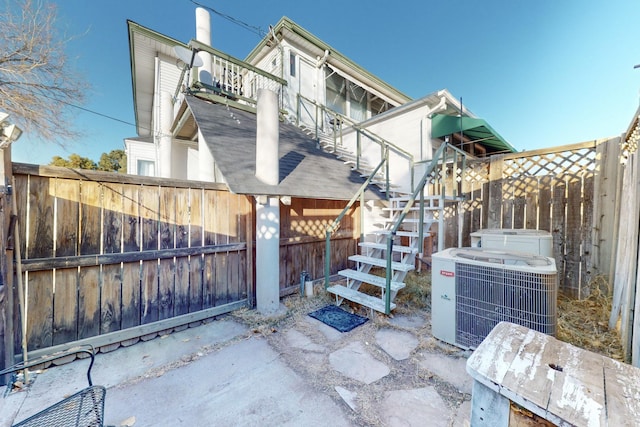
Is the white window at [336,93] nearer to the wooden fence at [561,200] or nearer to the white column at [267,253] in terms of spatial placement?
the wooden fence at [561,200]

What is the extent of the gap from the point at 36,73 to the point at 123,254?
8629 millimetres

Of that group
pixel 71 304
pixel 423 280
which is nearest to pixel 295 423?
pixel 71 304

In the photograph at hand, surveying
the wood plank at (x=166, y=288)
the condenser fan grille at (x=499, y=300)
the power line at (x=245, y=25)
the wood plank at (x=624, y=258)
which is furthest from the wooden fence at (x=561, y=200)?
the power line at (x=245, y=25)

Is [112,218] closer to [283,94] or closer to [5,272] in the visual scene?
[5,272]

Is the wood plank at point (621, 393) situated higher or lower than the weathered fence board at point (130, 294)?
higher

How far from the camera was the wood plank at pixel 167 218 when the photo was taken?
3.15 m

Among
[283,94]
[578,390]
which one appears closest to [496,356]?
[578,390]

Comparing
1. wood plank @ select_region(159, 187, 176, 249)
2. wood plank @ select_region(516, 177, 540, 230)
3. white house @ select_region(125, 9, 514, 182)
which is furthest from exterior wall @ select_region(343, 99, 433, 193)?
wood plank @ select_region(159, 187, 176, 249)

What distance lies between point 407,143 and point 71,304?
22.9ft

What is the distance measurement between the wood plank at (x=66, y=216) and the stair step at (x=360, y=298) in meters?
3.27

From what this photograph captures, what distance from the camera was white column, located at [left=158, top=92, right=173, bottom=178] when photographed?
720 cm

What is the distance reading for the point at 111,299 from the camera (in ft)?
9.27

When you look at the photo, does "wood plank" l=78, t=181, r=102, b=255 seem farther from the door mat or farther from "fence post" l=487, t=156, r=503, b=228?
"fence post" l=487, t=156, r=503, b=228

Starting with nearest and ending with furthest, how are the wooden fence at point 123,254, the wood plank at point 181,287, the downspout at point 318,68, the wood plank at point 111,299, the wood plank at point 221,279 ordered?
1. the wooden fence at point 123,254
2. the wood plank at point 111,299
3. the wood plank at point 181,287
4. the wood plank at point 221,279
5. the downspout at point 318,68
